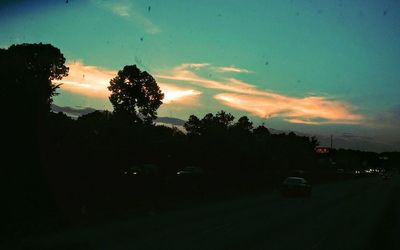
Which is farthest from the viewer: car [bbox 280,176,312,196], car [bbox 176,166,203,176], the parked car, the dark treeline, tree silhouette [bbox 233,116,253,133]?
tree silhouette [bbox 233,116,253,133]

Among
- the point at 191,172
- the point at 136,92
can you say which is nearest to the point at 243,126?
the point at 136,92

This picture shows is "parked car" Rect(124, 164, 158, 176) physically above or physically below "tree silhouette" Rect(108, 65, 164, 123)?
below

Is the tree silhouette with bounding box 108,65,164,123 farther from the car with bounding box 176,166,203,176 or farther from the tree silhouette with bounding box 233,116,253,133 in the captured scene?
the car with bounding box 176,166,203,176

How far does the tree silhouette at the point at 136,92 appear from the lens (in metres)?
87.9

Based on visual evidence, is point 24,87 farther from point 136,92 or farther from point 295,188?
point 136,92

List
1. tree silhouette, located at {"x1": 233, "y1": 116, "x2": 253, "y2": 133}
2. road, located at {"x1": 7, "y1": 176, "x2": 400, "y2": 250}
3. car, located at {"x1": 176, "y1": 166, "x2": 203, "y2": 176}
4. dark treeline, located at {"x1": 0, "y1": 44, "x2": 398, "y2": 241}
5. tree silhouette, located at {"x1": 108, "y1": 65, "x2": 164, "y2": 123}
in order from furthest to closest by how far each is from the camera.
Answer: tree silhouette, located at {"x1": 108, "y1": 65, "x2": 164, "y2": 123}
tree silhouette, located at {"x1": 233, "y1": 116, "x2": 253, "y2": 133}
car, located at {"x1": 176, "y1": 166, "x2": 203, "y2": 176}
dark treeline, located at {"x1": 0, "y1": 44, "x2": 398, "y2": 241}
road, located at {"x1": 7, "y1": 176, "x2": 400, "y2": 250}

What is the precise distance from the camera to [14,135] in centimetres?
1991

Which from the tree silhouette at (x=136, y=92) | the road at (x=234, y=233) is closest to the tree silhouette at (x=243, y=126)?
the tree silhouette at (x=136, y=92)

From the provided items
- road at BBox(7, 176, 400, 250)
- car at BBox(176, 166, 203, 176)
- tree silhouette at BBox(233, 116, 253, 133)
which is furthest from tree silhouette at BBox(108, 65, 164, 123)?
road at BBox(7, 176, 400, 250)

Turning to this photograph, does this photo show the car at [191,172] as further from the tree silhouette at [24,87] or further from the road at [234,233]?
the tree silhouette at [24,87]

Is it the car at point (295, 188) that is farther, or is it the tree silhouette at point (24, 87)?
the car at point (295, 188)

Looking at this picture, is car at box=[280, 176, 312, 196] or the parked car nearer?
the parked car

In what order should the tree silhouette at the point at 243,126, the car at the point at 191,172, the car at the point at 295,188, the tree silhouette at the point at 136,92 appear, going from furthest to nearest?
the tree silhouette at the point at 136,92
the tree silhouette at the point at 243,126
the car at the point at 295,188
the car at the point at 191,172

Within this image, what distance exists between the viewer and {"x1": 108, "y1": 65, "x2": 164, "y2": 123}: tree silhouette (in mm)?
87938
